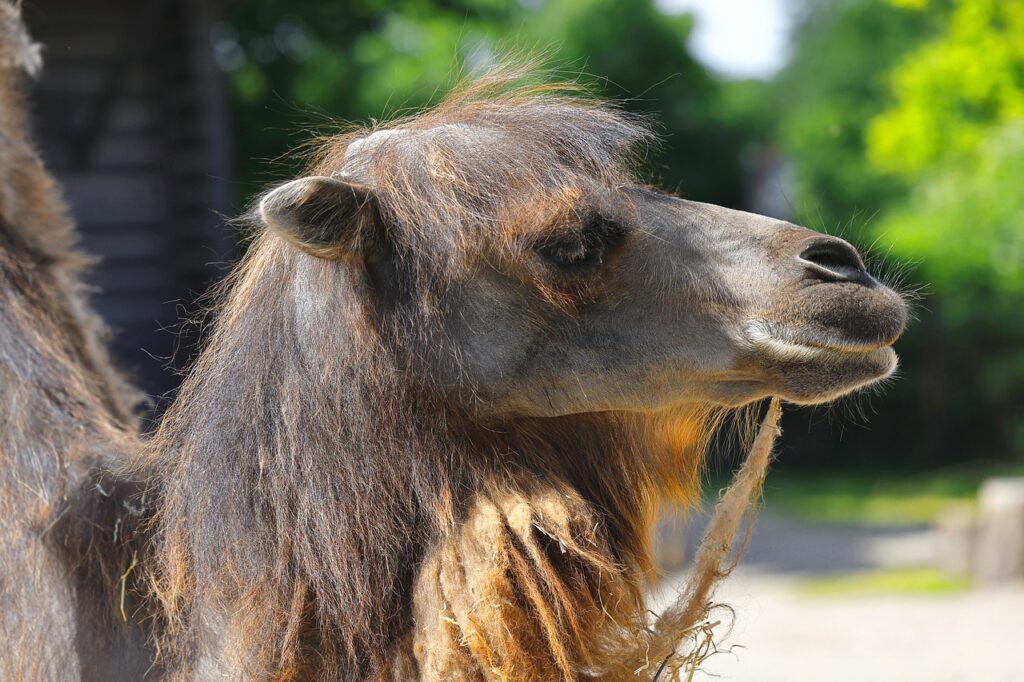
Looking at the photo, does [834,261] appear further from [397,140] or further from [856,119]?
[856,119]

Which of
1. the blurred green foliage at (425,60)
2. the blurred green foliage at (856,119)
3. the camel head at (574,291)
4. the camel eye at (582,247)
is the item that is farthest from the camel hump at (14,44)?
the blurred green foliage at (425,60)

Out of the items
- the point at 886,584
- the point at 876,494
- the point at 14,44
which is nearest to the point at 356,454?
the point at 14,44

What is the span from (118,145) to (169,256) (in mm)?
925

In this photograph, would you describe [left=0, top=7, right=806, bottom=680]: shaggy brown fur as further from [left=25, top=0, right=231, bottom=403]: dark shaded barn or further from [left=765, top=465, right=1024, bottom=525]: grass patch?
[left=765, top=465, right=1024, bottom=525]: grass patch

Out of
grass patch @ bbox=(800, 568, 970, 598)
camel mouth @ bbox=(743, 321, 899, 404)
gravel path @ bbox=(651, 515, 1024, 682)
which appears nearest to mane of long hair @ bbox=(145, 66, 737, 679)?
camel mouth @ bbox=(743, 321, 899, 404)

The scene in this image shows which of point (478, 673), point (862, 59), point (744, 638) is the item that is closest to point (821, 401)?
point (478, 673)

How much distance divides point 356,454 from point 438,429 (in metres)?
0.17

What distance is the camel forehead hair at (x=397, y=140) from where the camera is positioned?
8.69 feet

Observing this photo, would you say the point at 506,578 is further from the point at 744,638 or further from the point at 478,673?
the point at 744,638

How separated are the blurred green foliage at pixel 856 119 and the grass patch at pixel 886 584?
2.01 meters

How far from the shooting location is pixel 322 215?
244 centimetres

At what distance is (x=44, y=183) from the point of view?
3578mm

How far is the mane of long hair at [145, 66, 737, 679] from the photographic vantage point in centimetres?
241

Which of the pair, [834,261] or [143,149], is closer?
[834,261]
